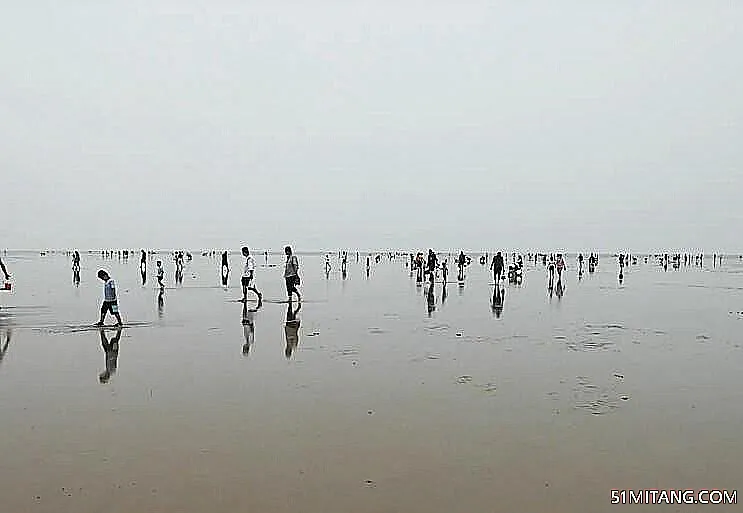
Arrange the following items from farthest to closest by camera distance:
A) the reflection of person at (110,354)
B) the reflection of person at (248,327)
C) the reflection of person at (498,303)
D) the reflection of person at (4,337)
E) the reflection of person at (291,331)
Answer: the reflection of person at (498,303)
the reflection of person at (248,327)
the reflection of person at (291,331)
the reflection of person at (4,337)
the reflection of person at (110,354)

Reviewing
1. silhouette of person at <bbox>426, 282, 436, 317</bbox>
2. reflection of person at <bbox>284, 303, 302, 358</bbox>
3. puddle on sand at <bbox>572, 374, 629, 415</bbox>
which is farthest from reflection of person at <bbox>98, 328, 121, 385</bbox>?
silhouette of person at <bbox>426, 282, 436, 317</bbox>

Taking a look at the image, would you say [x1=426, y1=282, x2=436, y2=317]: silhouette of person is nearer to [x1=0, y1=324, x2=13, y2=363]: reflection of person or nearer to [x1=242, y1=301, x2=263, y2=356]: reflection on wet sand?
[x1=242, y1=301, x2=263, y2=356]: reflection on wet sand

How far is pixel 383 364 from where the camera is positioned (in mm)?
13469

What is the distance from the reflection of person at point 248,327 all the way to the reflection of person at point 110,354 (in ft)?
8.45

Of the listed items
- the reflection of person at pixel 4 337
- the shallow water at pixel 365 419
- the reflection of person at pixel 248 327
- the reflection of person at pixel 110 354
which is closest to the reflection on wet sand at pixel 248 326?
the reflection of person at pixel 248 327

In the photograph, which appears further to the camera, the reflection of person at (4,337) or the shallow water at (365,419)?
the reflection of person at (4,337)

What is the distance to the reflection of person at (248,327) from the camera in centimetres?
1561

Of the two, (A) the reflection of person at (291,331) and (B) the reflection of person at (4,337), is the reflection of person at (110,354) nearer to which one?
(B) the reflection of person at (4,337)

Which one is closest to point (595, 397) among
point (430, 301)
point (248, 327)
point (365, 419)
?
point (365, 419)

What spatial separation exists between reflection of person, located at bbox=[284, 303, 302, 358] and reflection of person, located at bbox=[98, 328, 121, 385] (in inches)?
132

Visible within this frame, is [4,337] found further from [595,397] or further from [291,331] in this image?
[595,397]

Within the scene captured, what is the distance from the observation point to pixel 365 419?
9.34 m

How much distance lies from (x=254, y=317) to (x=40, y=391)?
11281 mm

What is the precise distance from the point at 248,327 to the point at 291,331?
1.46 meters
